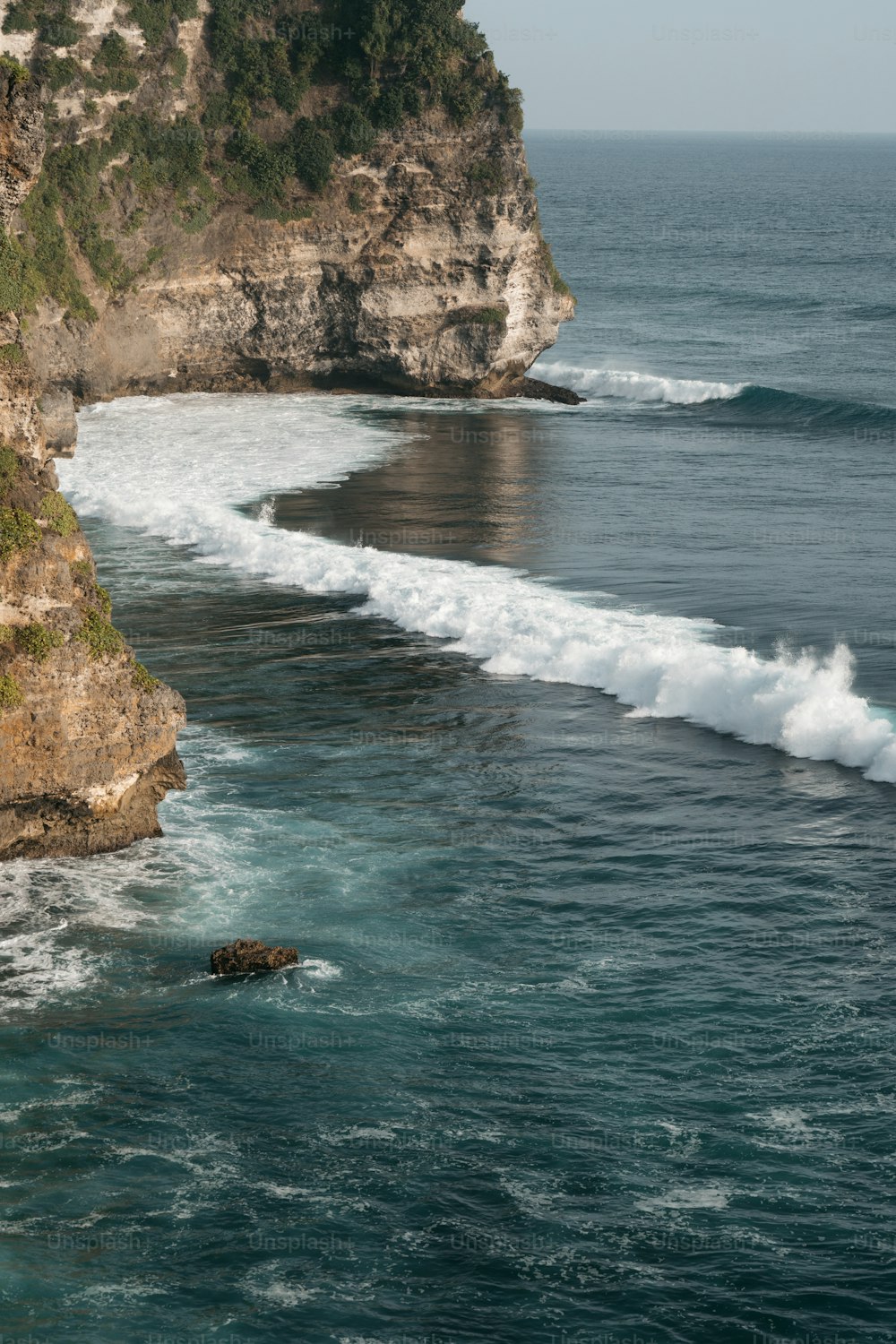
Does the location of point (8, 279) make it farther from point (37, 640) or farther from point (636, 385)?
point (636, 385)

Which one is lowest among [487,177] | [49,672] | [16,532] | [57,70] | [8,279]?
[49,672]

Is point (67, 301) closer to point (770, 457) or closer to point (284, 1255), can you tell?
point (770, 457)

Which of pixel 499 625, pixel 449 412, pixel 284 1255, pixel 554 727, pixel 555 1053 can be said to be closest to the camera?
pixel 284 1255

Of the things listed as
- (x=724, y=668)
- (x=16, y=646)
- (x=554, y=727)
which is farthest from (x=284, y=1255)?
(x=724, y=668)

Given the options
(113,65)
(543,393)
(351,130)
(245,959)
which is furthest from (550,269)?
(245,959)

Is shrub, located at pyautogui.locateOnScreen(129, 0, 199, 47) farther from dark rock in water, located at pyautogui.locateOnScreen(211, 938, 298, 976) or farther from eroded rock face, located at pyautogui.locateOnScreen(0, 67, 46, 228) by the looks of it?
dark rock in water, located at pyautogui.locateOnScreen(211, 938, 298, 976)

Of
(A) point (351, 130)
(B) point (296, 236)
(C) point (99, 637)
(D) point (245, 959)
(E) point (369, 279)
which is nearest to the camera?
(D) point (245, 959)

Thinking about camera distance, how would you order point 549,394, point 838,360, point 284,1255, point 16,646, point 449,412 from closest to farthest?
1. point 284,1255
2. point 16,646
3. point 449,412
4. point 549,394
5. point 838,360

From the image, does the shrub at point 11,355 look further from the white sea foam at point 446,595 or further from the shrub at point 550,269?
the shrub at point 550,269
